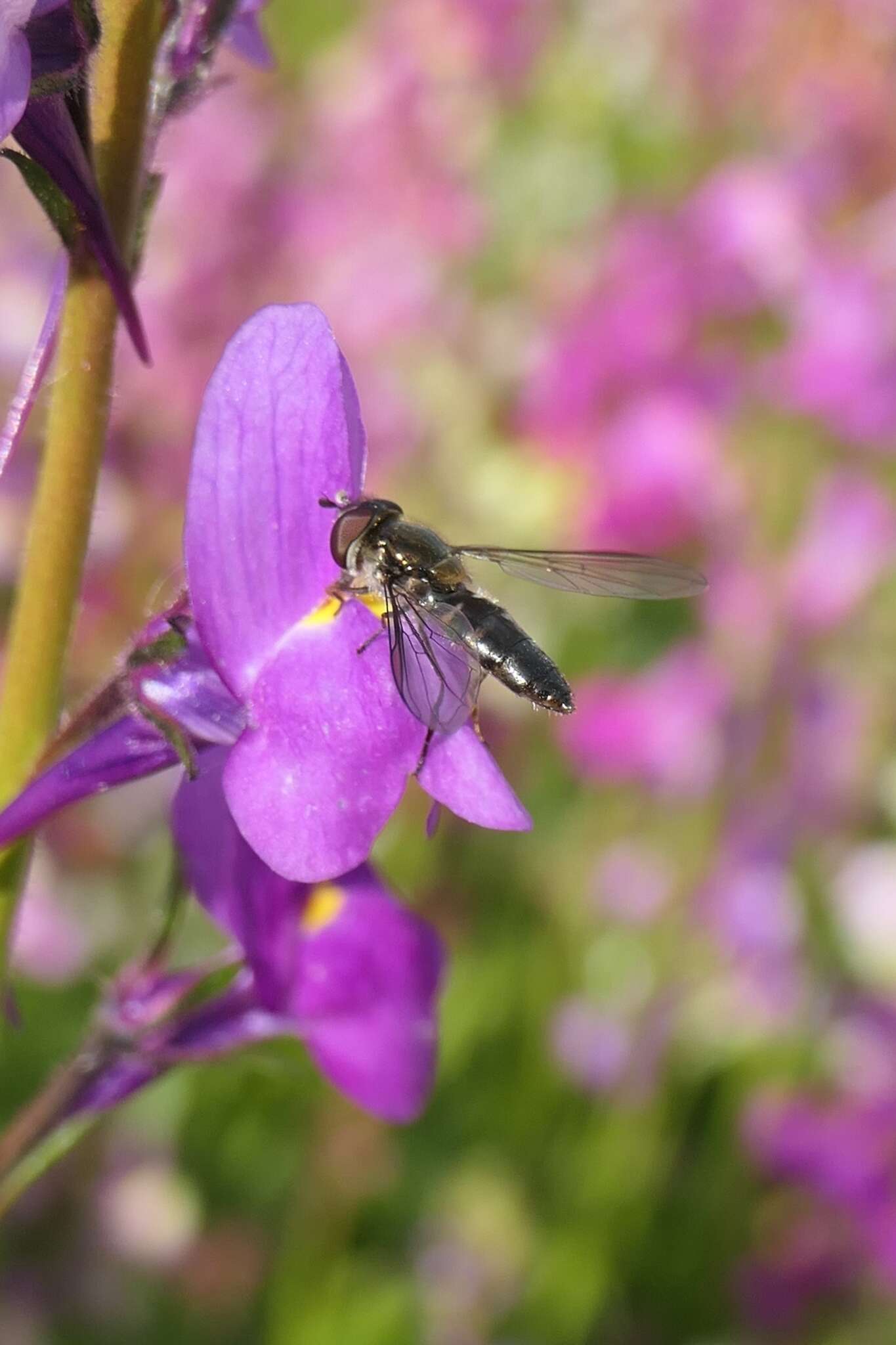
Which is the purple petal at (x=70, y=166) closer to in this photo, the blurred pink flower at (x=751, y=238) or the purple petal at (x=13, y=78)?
the purple petal at (x=13, y=78)

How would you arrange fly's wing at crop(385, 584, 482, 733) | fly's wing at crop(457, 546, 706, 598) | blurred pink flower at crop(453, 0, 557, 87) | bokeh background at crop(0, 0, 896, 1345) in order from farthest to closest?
1. blurred pink flower at crop(453, 0, 557, 87)
2. bokeh background at crop(0, 0, 896, 1345)
3. fly's wing at crop(457, 546, 706, 598)
4. fly's wing at crop(385, 584, 482, 733)

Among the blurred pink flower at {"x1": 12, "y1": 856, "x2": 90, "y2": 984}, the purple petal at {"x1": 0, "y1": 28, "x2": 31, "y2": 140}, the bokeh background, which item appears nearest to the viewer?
the purple petal at {"x1": 0, "y1": 28, "x2": 31, "y2": 140}

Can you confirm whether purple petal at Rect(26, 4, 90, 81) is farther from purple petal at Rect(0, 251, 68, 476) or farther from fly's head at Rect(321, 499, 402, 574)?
fly's head at Rect(321, 499, 402, 574)

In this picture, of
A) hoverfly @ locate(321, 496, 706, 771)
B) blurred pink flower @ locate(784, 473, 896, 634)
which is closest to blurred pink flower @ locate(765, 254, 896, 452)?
blurred pink flower @ locate(784, 473, 896, 634)

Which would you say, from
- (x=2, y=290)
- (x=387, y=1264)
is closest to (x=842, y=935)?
(x=387, y=1264)

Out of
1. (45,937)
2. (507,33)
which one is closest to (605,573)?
(45,937)

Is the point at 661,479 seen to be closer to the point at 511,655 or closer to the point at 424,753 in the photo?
the point at 511,655

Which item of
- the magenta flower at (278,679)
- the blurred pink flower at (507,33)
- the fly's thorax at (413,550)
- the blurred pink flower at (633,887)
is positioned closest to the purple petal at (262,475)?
the magenta flower at (278,679)
